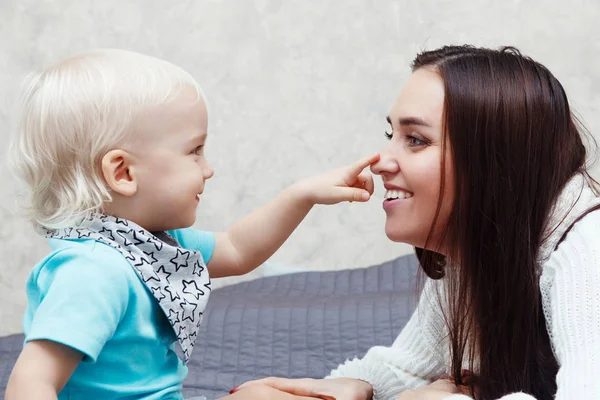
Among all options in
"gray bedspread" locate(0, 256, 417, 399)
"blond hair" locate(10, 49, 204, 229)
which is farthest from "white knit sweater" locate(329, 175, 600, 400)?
"blond hair" locate(10, 49, 204, 229)

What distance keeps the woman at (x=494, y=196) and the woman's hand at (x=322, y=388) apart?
0.08 metres

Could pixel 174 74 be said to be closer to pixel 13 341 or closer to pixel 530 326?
pixel 530 326

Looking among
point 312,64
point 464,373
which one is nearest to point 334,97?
point 312,64

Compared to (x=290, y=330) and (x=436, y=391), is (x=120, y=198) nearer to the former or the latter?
(x=436, y=391)

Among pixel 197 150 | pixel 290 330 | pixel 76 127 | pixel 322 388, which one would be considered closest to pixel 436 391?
pixel 322 388

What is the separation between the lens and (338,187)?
1.57 metres

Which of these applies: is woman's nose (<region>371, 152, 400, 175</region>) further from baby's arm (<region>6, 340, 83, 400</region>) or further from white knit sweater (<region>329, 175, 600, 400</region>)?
baby's arm (<region>6, 340, 83, 400</region>)

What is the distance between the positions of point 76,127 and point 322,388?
2.14 feet

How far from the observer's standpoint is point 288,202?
1590mm

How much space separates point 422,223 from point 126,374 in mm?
539

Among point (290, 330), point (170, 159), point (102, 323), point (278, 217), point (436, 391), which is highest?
point (170, 159)

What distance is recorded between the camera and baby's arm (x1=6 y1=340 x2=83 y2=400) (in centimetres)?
111

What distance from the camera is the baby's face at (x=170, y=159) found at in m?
1.33

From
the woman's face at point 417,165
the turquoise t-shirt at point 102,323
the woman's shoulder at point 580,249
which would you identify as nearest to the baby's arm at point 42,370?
the turquoise t-shirt at point 102,323
